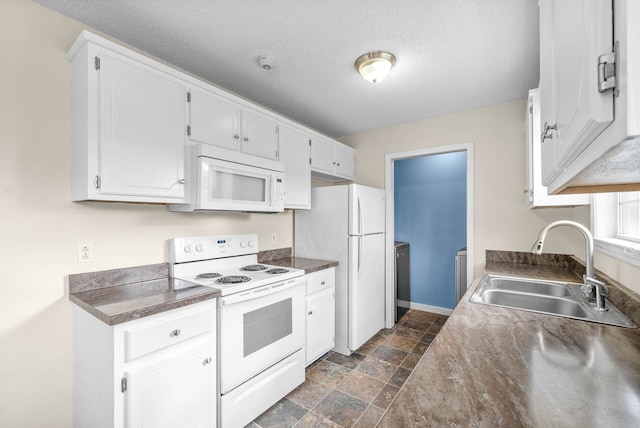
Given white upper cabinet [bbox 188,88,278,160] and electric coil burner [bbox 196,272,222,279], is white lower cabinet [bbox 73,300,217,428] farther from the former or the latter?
white upper cabinet [bbox 188,88,278,160]

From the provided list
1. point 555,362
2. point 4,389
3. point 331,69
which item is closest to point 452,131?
point 331,69

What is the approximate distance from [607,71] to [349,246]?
2439 mm

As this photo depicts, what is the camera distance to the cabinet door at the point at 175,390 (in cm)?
136

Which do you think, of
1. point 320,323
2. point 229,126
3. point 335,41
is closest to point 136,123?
point 229,126

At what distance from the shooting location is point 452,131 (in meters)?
3.11

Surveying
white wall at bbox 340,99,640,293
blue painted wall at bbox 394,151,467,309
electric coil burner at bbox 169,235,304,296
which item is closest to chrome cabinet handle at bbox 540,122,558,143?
electric coil burner at bbox 169,235,304,296

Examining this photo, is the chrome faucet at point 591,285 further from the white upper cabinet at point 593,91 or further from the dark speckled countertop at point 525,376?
the white upper cabinet at point 593,91

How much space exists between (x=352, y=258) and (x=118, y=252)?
6.24 ft

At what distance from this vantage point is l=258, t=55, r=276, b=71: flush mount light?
2.02 meters

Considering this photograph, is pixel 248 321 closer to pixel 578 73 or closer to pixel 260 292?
pixel 260 292

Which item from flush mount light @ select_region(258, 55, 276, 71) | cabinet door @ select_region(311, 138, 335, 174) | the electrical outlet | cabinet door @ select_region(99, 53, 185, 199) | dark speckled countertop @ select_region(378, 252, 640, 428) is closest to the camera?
dark speckled countertop @ select_region(378, 252, 640, 428)

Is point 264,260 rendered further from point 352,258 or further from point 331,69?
point 331,69

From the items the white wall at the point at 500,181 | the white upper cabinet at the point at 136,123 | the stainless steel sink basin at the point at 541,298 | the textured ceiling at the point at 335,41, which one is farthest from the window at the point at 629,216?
the white upper cabinet at the point at 136,123

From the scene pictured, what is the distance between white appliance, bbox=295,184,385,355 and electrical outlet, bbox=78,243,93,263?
6.06 ft
